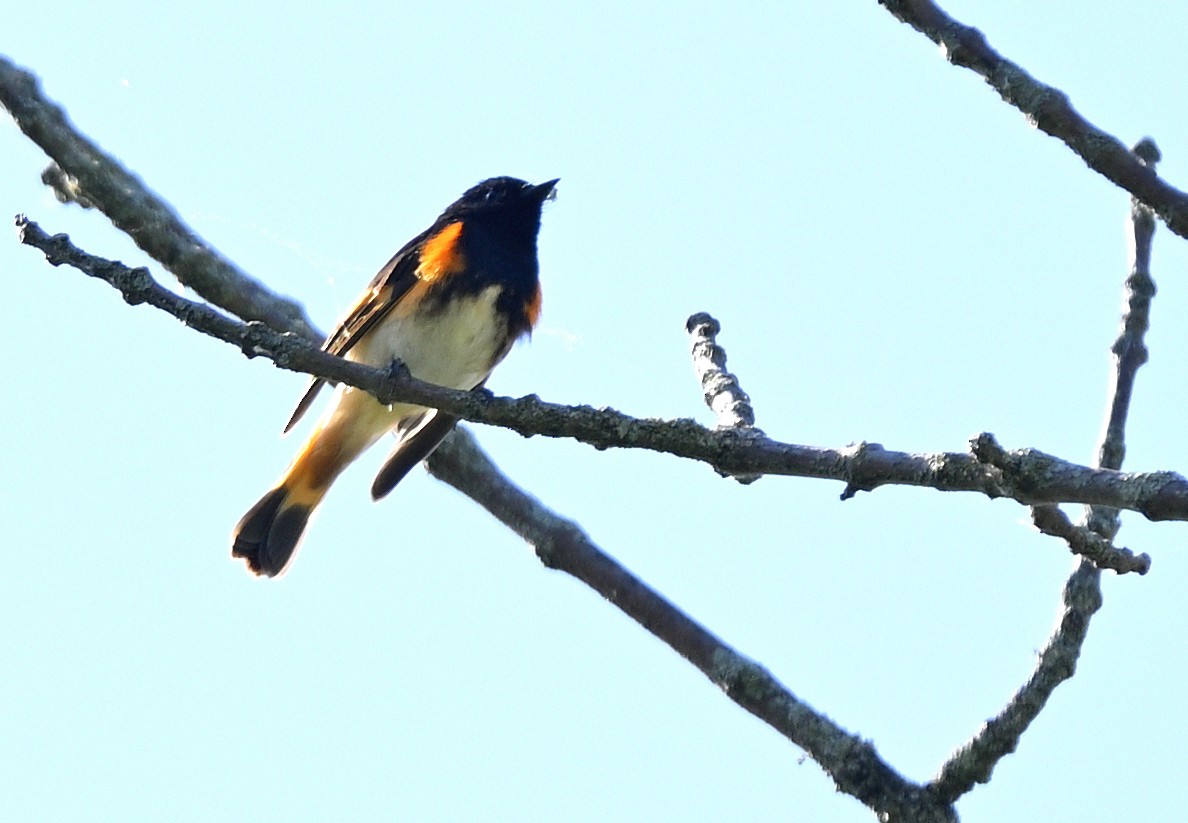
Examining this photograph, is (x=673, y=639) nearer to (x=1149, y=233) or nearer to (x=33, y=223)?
(x=1149, y=233)

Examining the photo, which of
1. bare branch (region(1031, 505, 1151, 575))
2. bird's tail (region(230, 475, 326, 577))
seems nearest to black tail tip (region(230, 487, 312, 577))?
bird's tail (region(230, 475, 326, 577))

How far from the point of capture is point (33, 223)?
2.67m

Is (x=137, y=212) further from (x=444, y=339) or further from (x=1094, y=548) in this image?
(x=1094, y=548)

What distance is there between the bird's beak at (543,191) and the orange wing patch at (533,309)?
0.44 meters

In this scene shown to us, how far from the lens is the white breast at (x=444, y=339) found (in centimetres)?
468

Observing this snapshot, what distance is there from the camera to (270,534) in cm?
513

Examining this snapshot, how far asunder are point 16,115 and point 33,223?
138 centimetres

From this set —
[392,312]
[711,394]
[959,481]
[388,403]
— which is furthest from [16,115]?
[959,481]

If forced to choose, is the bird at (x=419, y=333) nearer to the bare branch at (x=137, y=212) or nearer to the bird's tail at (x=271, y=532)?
the bird's tail at (x=271, y=532)

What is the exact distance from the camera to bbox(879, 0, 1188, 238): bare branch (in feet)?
8.02

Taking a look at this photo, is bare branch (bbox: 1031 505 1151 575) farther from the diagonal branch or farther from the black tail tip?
the black tail tip

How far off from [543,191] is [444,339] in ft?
3.02

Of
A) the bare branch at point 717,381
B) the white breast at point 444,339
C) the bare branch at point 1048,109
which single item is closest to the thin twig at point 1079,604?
the bare branch at point 1048,109

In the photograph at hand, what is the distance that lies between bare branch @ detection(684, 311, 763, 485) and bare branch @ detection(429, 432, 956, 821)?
0.49 m
